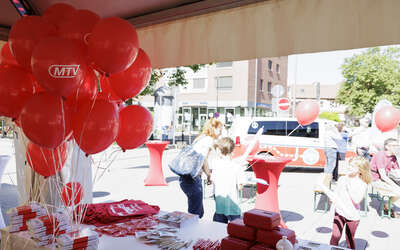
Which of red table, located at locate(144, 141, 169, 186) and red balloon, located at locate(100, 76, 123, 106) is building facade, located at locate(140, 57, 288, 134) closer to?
red table, located at locate(144, 141, 169, 186)

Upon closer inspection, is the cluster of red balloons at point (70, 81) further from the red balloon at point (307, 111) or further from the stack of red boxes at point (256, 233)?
the red balloon at point (307, 111)

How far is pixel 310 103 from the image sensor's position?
438cm

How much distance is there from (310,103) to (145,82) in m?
2.88

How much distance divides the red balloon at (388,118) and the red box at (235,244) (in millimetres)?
3836

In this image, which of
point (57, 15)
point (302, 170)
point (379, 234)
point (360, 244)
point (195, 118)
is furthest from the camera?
point (195, 118)

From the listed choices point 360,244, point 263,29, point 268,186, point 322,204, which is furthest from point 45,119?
point 322,204

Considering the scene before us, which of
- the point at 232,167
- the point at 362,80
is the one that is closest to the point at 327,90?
the point at 362,80

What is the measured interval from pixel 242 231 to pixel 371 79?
78.3 feet

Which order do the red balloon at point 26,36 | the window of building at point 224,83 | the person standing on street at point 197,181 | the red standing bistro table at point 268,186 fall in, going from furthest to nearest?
the window of building at point 224,83
the red standing bistro table at point 268,186
the person standing on street at point 197,181
the red balloon at point 26,36

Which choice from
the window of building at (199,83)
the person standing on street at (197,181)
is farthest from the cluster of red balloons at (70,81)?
the window of building at (199,83)

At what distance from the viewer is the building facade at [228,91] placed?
27.8 metres

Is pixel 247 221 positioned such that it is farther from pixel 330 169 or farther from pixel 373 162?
pixel 330 169

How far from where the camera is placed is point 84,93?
212cm

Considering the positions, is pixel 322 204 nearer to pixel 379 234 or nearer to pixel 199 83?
pixel 379 234
